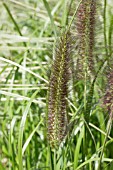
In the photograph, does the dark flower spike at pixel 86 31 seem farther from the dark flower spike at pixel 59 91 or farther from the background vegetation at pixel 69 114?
the dark flower spike at pixel 59 91

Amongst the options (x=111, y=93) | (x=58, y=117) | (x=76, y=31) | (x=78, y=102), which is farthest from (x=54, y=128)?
(x=78, y=102)

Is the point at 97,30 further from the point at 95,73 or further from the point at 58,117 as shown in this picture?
the point at 58,117

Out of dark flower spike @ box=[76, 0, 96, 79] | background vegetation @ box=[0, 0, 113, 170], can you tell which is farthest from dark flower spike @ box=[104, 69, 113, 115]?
dark flower spike @ box=[76, 0, 96, 79]

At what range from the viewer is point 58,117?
1.67m

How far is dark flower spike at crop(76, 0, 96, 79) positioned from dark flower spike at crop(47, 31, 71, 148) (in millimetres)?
146

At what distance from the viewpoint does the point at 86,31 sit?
5.67 feet

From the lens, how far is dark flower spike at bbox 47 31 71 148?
1564 mm

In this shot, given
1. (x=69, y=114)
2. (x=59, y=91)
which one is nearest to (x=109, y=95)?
(x=59, y=91)

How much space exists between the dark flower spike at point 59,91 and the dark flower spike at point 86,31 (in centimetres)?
15

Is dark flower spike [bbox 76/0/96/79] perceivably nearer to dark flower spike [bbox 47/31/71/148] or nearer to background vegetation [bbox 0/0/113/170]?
background vegetation [bbox 0/0/113/170]

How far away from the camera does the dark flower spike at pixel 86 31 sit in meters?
1.70

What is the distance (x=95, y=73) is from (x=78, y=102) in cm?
38

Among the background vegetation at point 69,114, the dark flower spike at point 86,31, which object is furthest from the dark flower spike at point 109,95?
the dark flower spike at point 86,31

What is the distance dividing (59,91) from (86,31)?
0.25m
